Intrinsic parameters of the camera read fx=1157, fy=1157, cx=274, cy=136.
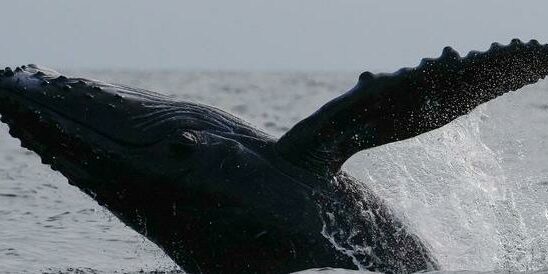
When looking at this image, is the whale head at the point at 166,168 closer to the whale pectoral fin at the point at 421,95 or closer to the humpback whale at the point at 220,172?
the humpback whale at the point at 220,172

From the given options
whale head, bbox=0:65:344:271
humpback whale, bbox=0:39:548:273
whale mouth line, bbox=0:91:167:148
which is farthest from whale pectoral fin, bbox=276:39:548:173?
whale mouth line, bbox=0:91:167:148

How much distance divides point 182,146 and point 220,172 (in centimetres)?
34

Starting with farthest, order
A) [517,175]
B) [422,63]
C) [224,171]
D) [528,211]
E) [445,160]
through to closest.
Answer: [517,175]
[528,211]
[445,160]
[224,171]
[422,63]

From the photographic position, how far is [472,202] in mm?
10375

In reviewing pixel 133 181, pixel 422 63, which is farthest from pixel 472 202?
pixel 133 181

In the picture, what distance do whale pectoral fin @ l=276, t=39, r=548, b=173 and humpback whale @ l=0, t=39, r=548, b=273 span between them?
0.01 metres

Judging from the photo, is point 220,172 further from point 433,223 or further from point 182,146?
point 433,223

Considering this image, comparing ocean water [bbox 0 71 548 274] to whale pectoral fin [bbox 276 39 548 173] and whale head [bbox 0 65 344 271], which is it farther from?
whale pectoral fin [bbox 276 39 548 173]

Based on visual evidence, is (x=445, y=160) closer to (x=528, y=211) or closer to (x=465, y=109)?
(x=465, y=109)

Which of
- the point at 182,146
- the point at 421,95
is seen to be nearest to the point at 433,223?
the point at 421,95

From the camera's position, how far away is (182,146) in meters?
8.49

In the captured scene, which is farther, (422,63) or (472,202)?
(472,202)

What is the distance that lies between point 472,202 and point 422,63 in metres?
2.74

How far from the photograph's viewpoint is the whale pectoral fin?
7.91 meters
